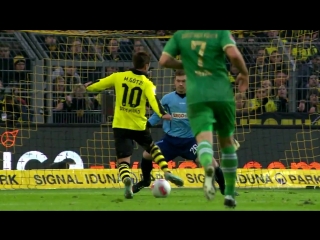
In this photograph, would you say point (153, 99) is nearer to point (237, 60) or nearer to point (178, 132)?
point (178, 132)

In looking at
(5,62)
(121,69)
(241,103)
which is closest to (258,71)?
(241,103)

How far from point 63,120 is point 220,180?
19.0ft

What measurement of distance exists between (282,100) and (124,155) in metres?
6.42

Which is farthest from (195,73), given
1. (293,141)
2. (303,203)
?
(293,141)

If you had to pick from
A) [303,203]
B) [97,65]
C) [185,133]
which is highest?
[97,65]

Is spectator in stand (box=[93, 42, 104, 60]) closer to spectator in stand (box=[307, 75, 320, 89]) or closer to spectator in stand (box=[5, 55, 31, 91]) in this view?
spectator in stand (box=[5, 55, 31, 91])

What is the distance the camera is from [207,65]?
9.48m

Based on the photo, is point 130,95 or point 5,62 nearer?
point 130,95

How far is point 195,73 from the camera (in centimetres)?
954

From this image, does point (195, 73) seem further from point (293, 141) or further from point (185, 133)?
point (293, 141)

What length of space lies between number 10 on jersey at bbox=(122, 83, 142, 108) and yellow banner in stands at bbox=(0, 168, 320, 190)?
4.22 meters

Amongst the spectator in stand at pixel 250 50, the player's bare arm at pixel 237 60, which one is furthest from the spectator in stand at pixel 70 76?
the player's bare arm at pixel 237 60

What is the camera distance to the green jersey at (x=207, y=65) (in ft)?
30.9

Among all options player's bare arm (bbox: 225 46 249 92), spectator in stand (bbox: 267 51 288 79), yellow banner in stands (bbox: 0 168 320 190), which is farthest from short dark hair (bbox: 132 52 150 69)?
spectator in stand (bbox: 267 51 288 79)
